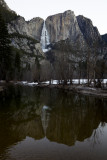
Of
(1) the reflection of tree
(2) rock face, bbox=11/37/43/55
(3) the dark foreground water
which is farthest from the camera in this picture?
(2) rock face, bbox=11/37/43/55

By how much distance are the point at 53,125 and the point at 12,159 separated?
4.30 meters

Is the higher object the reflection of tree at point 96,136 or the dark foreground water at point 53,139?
the dark foreground water at point 53,139


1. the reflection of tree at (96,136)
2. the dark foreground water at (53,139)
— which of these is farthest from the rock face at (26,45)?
the reflection of tree at (96,136)

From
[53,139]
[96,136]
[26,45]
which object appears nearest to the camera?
[53,139]

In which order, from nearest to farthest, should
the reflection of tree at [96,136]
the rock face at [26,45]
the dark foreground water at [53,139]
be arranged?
the dark foreground water at [53,139] < the reflection of tree at [96,136] < the rock face at [26,45]

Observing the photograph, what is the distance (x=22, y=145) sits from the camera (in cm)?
643

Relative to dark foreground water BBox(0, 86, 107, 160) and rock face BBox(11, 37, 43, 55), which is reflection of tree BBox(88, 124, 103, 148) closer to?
dark foreground water BBox(0, 86, 107, 160)

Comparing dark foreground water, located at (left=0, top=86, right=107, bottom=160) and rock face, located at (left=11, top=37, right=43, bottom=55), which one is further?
rock face, located at (left=11, top=37, right=43, bottom=55)

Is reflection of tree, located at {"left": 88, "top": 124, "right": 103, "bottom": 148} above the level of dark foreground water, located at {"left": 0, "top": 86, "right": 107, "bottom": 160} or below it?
below

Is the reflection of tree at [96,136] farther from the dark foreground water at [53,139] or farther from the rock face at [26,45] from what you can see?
the rock face at [26,45]

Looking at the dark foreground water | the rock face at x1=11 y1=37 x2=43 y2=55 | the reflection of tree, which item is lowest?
the reflection of tree

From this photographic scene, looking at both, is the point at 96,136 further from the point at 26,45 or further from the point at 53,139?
the point at 26,45

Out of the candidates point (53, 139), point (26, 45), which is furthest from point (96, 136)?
point (26, 45)

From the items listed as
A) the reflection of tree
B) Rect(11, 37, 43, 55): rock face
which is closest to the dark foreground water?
the reflection of tree
